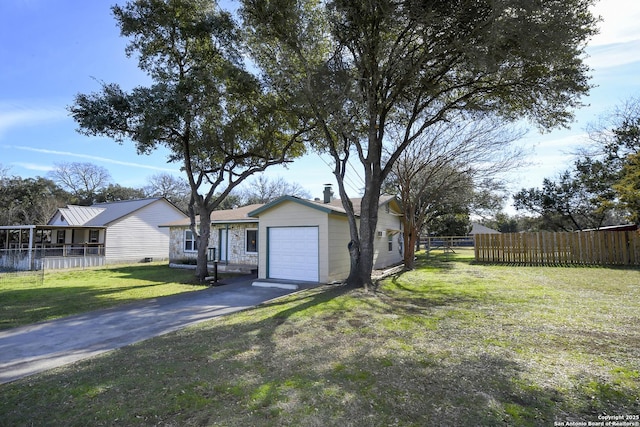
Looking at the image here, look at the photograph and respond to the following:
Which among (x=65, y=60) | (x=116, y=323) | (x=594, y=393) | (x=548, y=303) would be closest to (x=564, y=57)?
(x=548, y=303)

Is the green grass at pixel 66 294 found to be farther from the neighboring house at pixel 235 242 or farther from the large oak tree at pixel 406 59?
the large oak tree at pixel 406 59

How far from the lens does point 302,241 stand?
37.8ft

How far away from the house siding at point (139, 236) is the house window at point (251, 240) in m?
12.0

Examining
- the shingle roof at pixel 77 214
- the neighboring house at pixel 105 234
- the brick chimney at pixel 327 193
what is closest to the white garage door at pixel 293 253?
the brick chimney at pixel 327 193

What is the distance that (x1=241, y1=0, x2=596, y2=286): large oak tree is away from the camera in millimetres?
7102

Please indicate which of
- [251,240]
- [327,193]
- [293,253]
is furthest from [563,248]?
[251,240]

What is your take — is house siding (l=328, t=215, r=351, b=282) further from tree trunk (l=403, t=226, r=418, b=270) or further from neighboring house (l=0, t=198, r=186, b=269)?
neighboring house (l=0, t=198, r=186, b=269)

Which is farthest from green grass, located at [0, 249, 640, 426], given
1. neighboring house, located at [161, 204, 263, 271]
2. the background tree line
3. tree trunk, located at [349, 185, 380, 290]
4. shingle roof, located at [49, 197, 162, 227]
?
the background tree line

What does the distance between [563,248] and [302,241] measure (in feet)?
44.7

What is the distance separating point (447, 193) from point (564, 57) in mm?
9738

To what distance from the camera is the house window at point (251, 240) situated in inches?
620

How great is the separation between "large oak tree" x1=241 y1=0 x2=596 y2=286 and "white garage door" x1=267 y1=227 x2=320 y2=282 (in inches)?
67.8

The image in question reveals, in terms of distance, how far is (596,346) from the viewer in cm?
443

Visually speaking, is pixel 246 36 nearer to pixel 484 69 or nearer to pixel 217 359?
pixel 484 69
